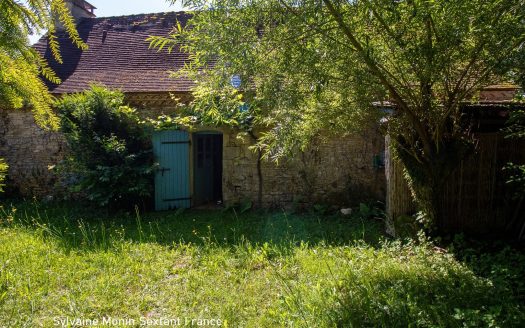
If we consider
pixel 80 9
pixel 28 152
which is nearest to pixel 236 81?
pixel 28 152

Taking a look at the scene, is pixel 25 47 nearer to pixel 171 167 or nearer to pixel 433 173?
pixel 433 173

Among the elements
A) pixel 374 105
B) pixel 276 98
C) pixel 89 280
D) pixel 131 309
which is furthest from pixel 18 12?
pixel 374 105

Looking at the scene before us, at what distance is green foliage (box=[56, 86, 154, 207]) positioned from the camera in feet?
23.7

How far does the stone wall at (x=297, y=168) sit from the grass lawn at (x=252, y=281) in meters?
1.61

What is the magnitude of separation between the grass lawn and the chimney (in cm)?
873

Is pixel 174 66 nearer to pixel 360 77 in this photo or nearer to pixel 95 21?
pixel 95 21

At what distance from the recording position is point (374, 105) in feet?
14.7

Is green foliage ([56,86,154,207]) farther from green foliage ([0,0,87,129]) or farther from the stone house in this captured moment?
green foliage ([0,0,87,129])

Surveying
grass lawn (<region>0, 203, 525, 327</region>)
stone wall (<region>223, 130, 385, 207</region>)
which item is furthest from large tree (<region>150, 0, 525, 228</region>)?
stone wall (<region>223, 130, 385, 207</region>)

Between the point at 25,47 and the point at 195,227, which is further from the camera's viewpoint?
the point at 195,227

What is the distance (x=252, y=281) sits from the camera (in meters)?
3.97

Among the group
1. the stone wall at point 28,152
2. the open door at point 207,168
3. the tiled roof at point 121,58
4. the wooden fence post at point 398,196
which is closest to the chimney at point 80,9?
the tiled roof at point 121,58

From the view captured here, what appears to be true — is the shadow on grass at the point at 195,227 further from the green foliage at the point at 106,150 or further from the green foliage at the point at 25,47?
the green foliage at the point at 25,47

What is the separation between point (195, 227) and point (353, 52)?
4.20 meters
